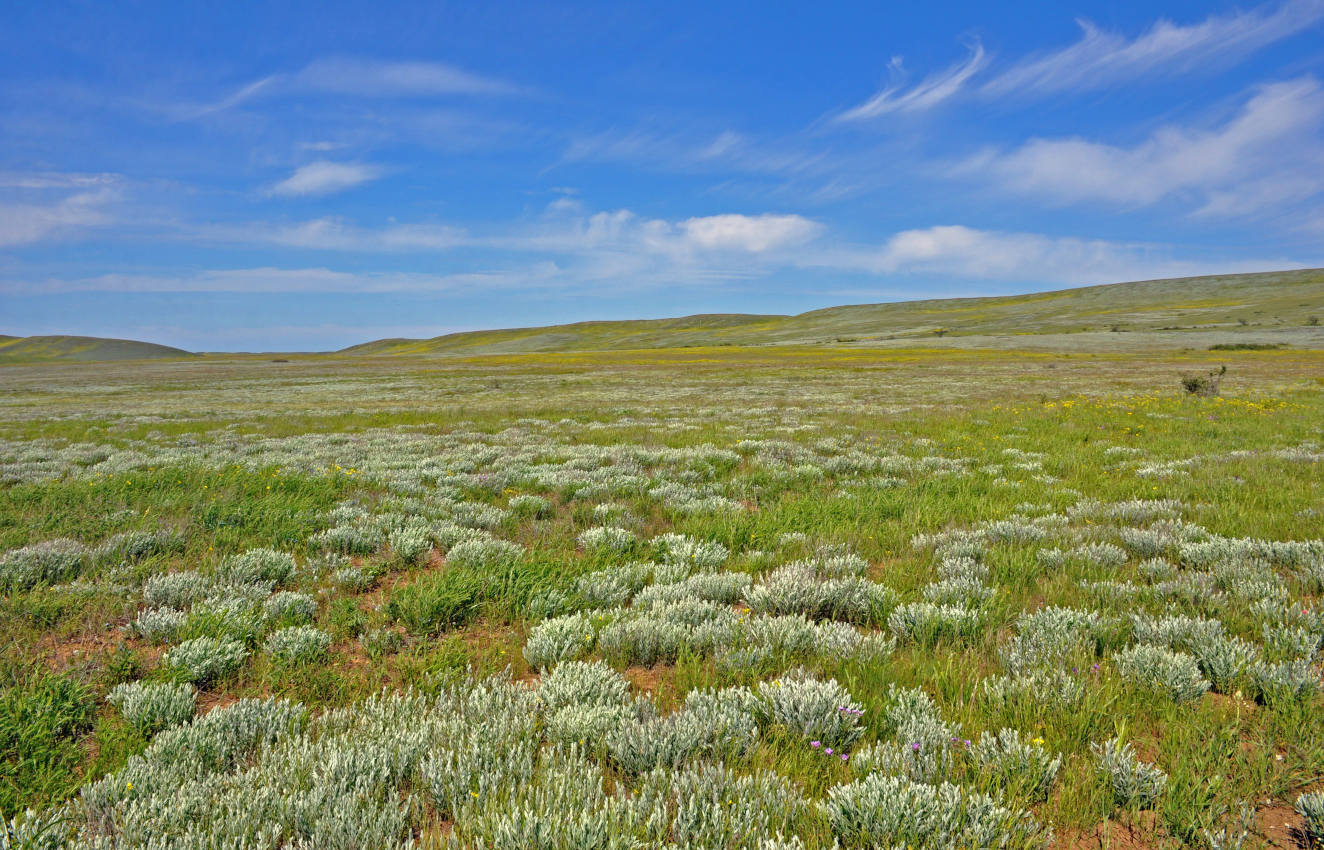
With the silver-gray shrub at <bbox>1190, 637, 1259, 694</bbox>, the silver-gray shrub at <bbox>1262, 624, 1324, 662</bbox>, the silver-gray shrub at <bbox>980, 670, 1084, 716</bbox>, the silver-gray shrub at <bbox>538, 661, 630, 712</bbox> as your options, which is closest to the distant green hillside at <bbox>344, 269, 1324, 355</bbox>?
the silver-gray shrub at <bbox>1262, 624, 1324, 662</bbox>

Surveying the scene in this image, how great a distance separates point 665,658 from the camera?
4.20 meters

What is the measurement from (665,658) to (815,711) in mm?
1290

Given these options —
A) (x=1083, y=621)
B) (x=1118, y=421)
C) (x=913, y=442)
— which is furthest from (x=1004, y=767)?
(x=1118, y=421)

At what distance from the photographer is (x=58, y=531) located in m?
6.58

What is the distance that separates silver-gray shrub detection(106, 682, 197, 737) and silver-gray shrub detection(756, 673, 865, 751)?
3468mm

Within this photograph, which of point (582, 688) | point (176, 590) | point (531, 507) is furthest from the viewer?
point (531, 507)

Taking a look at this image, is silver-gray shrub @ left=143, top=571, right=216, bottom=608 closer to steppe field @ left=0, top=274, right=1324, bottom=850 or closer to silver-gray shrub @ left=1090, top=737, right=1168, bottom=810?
steppe field @ left=0, top=274, right=1324, bottom=850

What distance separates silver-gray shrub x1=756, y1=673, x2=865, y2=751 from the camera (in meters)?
3.16

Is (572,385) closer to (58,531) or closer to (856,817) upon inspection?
(58,531)

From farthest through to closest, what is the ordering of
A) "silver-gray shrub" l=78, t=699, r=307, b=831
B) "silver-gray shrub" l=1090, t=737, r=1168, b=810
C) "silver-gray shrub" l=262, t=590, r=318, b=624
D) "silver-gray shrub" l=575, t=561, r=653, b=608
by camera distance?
"silver-gray shrub" l=575, t=561, r=653, b=608 → "silver-gray shrub" l=262, t=590, r=318, b=624 → "silver-gray shrub" l=1090, t=737, r=1168, b=810 → "silver-gray shrub" l=78, t=699, r=307, b=831

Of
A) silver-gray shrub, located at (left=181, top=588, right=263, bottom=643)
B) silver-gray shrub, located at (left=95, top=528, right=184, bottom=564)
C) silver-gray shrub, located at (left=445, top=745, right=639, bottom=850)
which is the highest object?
silver-gray shrub, located at (left=95, top=528, right=184, bottom=564)

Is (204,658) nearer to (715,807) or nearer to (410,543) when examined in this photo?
(410,543)

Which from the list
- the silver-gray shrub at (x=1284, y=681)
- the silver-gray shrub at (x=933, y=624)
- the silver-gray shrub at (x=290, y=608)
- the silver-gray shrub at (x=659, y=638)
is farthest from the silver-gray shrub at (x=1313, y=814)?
the silver-gray shrub at (x=290, y=608)

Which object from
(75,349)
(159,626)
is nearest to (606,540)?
(159,626)
